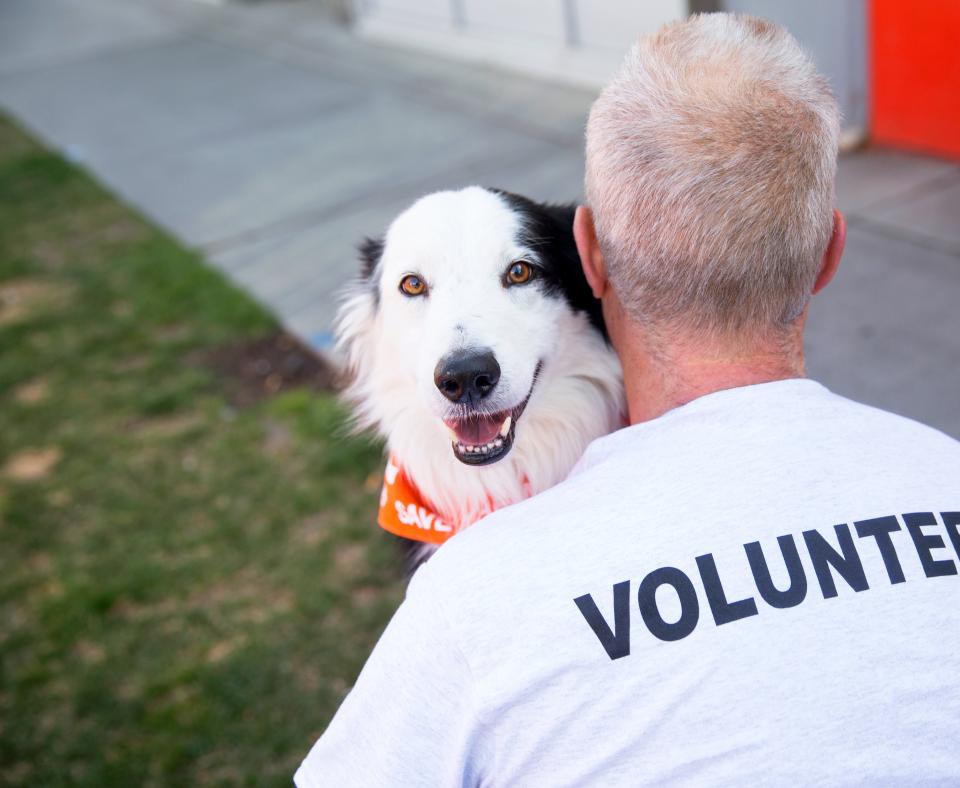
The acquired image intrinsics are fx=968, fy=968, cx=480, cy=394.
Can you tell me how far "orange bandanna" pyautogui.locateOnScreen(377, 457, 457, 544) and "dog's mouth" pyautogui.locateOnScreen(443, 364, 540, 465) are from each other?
234mm

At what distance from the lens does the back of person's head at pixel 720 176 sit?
1.46 meters

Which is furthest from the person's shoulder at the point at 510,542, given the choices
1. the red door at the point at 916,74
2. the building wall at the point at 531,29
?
the building wall at the point at 531,29

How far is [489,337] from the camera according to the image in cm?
221

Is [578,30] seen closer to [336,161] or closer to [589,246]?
[336,161]

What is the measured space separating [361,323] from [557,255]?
614 mm

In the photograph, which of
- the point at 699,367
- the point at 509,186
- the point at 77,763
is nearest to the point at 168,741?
the point at 77,763

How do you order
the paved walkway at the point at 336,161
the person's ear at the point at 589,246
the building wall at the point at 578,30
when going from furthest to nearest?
the building wall at the point at 578,30
the paved walkway at the point at 336,161
the person's ear at the point at 589,246

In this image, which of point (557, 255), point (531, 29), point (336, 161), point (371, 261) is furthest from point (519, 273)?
point (531, 29)

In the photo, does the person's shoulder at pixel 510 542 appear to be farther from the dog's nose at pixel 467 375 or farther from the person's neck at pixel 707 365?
the dog's nose at pixel 467 375

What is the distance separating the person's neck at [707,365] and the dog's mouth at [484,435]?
2.00ft

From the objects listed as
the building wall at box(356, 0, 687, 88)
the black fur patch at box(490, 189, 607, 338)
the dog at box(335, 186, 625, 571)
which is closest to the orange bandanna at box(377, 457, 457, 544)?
the dog at box(335, 186, 625, 571)

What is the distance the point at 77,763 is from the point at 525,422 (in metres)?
2.06

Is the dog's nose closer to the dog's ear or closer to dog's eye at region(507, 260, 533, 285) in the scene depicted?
dog's eye at region(507, 260, 533, 285)

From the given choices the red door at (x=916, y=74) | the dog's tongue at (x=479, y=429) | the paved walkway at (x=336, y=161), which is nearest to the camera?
the dog's tongue at (x=479, y=429)
